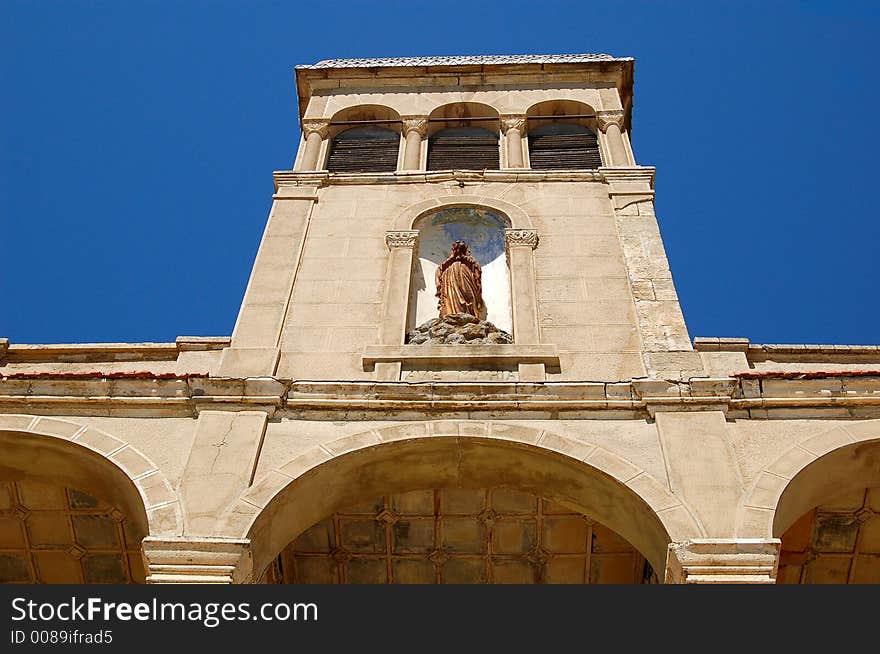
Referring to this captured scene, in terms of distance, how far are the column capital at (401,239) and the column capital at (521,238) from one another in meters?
1.45

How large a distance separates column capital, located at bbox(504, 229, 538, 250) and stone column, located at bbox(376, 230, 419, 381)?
1.45 meters

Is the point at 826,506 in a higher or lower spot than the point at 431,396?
lower

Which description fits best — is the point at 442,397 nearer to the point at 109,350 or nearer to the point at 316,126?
the point at 109,350

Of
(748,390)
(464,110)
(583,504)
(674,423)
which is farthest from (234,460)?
(464,110)

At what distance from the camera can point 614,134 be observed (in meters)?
19.0

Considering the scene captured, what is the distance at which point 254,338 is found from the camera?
13.2 m

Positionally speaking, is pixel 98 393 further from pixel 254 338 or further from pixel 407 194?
pixel 407 194

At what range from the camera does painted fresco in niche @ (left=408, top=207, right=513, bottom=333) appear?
49.0 ft

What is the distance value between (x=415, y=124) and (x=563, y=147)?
306 centimetres

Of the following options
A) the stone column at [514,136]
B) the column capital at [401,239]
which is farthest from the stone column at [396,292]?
the stone column at [514,136]

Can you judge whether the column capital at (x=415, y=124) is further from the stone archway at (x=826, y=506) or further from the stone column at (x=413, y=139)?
the stone archway at (x=826, y=506)

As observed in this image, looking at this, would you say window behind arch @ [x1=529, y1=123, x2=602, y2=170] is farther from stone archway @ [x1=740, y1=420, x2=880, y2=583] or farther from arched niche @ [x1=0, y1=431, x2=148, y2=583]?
arched niche @ [x1=0, y1=431, x2=148, y2=583]

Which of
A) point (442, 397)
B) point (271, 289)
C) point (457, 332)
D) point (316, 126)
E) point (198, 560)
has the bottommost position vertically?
point (198, 560)

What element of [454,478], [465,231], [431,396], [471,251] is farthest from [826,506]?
[465,231]
